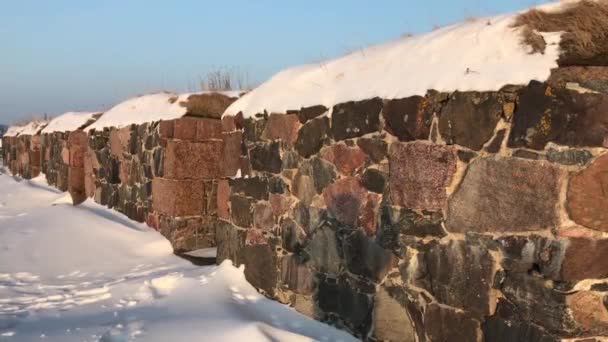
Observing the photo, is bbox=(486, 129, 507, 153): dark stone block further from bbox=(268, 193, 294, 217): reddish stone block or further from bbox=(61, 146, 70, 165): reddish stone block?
bbox=(61, 146, 70, 165): reddish stone block

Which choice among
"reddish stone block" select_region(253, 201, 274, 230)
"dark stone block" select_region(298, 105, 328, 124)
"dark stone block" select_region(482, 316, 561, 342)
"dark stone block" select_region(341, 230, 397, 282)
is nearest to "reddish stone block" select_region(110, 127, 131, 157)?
"reddish stone block" select_region(253, 201, 274, 230)

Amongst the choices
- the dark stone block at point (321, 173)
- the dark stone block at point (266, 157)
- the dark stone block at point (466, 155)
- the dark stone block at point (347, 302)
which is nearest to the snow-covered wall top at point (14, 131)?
the dark stone block at point (266, 157)

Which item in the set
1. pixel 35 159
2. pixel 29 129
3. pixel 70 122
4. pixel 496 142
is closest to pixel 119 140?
pixel 70 122

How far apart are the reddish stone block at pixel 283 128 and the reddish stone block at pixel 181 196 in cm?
178

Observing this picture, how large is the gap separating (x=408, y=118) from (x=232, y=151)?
7.72 feet

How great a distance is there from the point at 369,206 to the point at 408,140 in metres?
0.54

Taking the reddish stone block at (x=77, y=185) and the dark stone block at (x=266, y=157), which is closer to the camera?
the dark stone block at (x=266, y=157)

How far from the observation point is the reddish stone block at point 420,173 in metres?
3.07

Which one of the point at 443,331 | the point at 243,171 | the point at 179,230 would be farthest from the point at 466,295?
the point at 179,230

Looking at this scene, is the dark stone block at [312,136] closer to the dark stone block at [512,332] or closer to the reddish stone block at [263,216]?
the reddish stone block at [263,216]

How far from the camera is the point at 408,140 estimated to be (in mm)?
3275

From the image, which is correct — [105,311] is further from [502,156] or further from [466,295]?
[502,156]

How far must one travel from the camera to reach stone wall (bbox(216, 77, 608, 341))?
8.29ft

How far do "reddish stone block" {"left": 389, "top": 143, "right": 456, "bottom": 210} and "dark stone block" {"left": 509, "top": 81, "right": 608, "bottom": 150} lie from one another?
43 centimetres
